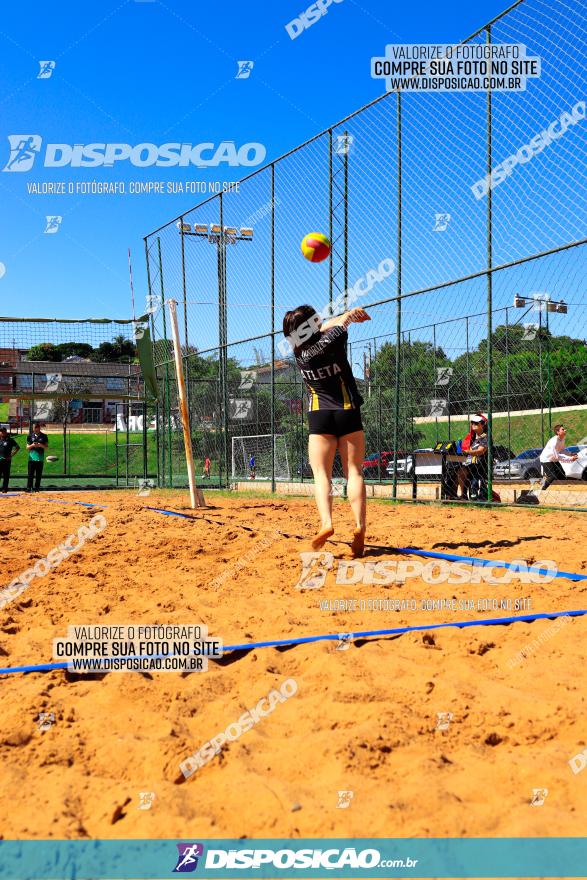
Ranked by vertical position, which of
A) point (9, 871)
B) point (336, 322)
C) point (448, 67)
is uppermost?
point (448, 67)

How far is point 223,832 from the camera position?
70.7 inches

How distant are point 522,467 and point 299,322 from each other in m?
16.4

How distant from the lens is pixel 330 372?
17.1ft

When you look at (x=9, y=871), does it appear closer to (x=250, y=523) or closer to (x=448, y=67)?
(x=250, y=523)

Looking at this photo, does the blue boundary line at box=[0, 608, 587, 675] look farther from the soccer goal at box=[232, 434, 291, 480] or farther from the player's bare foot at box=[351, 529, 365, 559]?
the soccer goal at box=[232, 434, 291, 480]

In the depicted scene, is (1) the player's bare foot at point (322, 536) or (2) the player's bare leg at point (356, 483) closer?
(1) the player's bare foot at point (322, 536)

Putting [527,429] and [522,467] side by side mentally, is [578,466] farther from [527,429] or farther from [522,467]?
[527,429]

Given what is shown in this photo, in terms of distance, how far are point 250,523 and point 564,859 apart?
232 inches

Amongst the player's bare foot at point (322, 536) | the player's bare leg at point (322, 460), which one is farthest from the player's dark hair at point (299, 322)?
the player's bare foot at point (322, 536)

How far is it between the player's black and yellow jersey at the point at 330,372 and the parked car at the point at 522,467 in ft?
50.3

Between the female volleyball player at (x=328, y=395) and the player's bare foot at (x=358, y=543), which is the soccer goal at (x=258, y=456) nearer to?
the female volleyball player at (x=328, y=395)

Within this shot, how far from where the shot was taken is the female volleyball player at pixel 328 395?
511 centimetres

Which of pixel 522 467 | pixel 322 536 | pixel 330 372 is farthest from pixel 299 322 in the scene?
pixel 522 467

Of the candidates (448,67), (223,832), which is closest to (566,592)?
(223,832)
